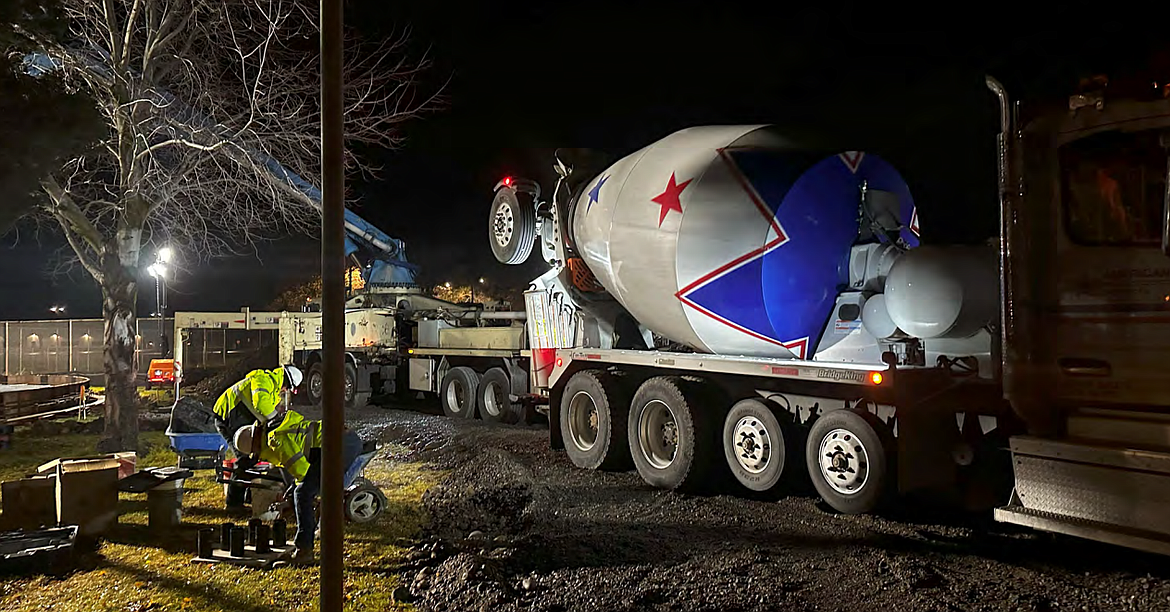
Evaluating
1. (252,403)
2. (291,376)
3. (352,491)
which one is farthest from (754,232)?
(252,403)

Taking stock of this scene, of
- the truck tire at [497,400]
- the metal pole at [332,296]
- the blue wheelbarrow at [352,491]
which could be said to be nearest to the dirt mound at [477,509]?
the blue wheelbarrow at [352,491]

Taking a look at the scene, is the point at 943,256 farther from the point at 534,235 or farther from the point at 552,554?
the point at 534,235

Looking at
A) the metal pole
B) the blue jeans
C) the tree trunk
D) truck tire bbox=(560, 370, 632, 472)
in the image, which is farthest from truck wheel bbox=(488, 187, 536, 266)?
the metal pole

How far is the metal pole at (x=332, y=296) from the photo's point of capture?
3.41 metres

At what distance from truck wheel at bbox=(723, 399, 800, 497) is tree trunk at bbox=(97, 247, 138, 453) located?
26.9 feet

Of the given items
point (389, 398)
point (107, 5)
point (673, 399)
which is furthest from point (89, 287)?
point (673, 399)

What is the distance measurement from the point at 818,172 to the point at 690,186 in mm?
1199

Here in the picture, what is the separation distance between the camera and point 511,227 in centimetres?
1223

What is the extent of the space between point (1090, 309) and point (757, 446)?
340 cm

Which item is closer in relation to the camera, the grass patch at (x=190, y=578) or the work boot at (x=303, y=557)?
the grass patch at (x=190, y=578)

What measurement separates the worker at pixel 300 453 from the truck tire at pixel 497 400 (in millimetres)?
8269

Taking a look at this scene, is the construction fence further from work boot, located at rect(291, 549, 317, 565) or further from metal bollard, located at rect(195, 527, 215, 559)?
work boot, located at rect(291, 549, 317, 565)

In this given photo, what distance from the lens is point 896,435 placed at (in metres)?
6.75

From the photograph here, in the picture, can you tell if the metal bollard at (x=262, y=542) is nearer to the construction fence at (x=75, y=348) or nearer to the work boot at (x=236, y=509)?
the work boot at (x=236, y=509)
